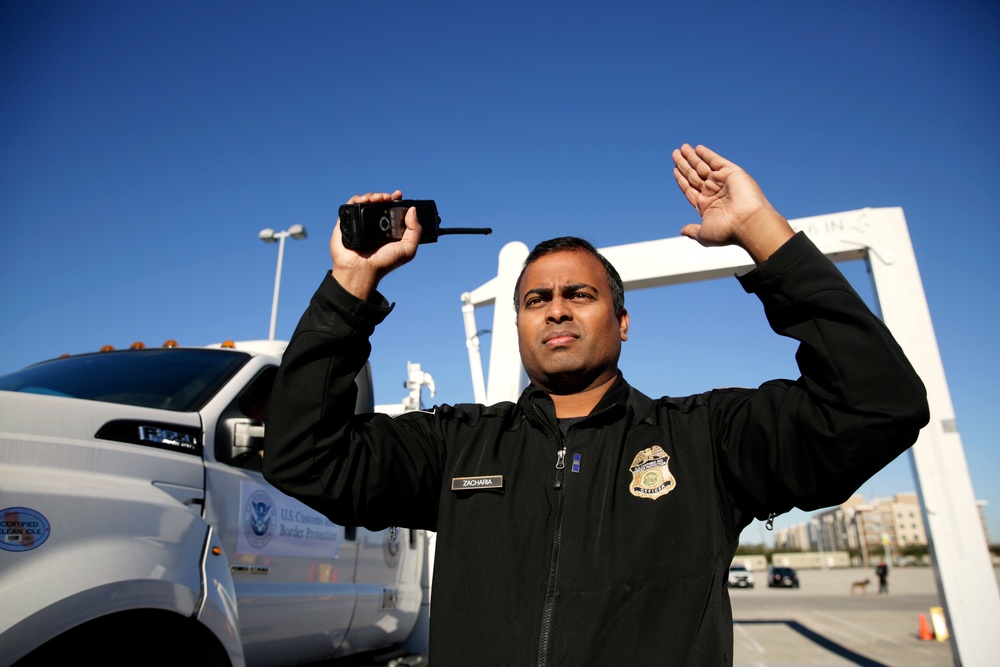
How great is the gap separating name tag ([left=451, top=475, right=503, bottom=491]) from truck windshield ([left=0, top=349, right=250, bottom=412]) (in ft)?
5.80

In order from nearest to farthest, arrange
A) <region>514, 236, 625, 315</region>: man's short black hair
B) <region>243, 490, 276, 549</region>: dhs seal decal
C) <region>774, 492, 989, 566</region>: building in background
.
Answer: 1. <region>514, 236, 625, 315</region>: man's short black hair
2. <region>243, 490, 276, 549</region>: dhs seal decal
3. <region>774, 492, 989, 566</region>: building in background

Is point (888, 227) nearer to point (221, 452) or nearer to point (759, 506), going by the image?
point (759, 506)

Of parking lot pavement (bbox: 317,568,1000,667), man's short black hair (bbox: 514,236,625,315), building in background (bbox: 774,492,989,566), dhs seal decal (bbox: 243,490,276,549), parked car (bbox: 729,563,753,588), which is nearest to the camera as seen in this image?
man's short black hair (bbox: 514,236,625,315)

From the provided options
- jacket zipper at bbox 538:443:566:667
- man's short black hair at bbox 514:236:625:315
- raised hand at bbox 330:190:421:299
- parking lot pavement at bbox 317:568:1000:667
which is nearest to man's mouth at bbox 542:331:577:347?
man's short black hair at bbox 514:236:625:315

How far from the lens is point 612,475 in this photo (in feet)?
5.78

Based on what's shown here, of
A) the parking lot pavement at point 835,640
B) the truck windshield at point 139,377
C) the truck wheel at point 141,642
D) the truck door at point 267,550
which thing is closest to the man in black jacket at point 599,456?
the truck wheel at point 141,642

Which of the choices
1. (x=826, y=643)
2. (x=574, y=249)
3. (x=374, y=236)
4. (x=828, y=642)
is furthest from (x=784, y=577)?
(x=374, y=236)

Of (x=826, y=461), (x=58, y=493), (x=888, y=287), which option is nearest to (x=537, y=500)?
(x=826, y=461)

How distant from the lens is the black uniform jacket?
5.09 feet

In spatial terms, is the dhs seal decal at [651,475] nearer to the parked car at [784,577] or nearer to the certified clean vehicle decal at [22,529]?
the certified clean vehicle decal at [22,529]

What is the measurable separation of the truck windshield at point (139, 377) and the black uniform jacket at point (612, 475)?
161 cm

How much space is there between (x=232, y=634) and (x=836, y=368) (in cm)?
222

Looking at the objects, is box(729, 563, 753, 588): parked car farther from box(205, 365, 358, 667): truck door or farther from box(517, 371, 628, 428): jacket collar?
box(517, 371, 628, 428): jacket collar

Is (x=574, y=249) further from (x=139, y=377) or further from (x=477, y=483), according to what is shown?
(x=139, y=377)
